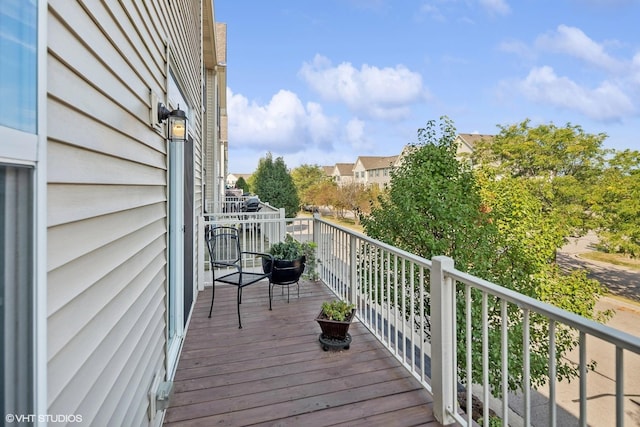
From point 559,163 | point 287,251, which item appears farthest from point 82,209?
point 559,163

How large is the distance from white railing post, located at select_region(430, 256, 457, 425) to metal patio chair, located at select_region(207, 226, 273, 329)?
6.54ft

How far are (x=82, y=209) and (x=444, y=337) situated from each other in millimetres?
1917

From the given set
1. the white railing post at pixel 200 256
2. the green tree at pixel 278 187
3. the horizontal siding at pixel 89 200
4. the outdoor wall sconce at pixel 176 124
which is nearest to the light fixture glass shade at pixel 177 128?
the outdoor wall sconce at pixel 176 124

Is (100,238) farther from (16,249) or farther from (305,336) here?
(305,336)

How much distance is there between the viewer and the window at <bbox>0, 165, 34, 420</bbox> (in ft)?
2.27

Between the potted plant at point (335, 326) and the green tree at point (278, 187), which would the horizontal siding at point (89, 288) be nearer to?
the potted plant at point (335, 326)

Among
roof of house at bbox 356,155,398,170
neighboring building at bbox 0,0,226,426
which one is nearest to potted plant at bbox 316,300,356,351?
neighboring building at bbox 0,0,226,426

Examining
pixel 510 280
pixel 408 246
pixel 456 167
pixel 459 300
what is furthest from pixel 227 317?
pixel 510 280

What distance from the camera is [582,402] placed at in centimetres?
124

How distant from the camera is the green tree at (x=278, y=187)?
14.4 meters

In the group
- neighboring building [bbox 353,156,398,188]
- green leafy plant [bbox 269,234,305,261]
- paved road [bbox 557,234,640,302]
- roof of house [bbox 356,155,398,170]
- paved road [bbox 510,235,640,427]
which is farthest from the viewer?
roof of house [bbox 356,155,398,170]

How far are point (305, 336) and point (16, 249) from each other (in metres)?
2.76

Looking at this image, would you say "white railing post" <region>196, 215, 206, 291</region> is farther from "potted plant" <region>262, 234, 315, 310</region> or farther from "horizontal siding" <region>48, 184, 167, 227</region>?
"horizontal siding" <region>48, 184, 167, 227</region>

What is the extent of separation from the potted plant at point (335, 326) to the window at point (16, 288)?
93.2 inches
